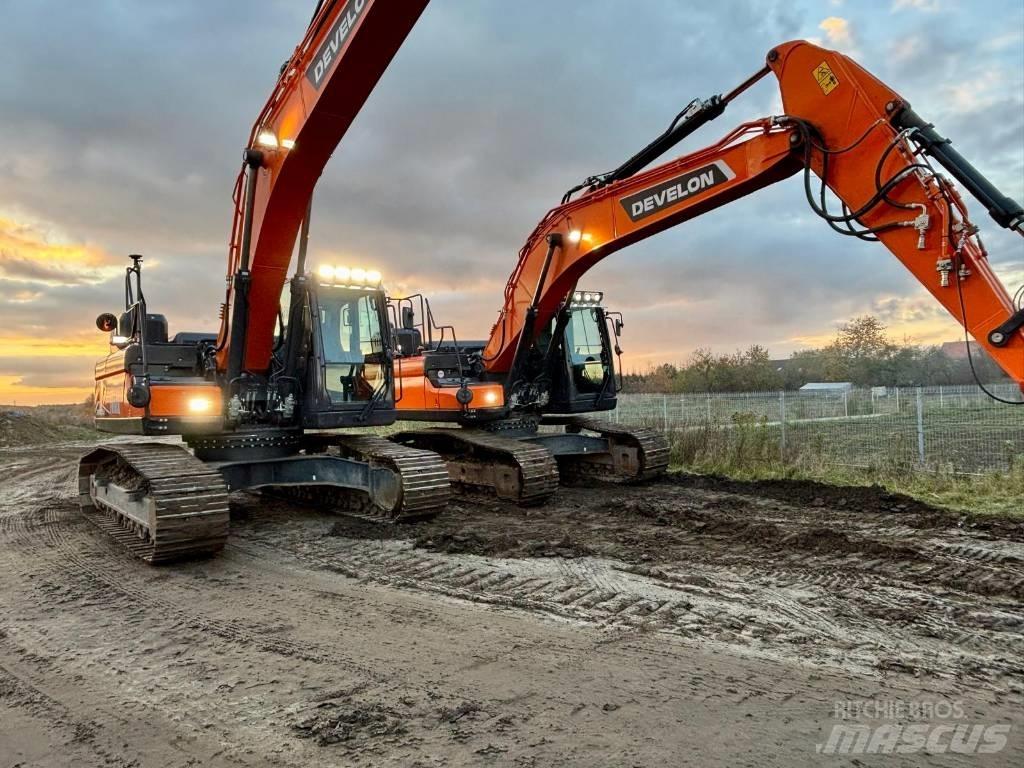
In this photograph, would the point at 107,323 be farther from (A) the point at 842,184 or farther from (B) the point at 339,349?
(A) the point at 842,184

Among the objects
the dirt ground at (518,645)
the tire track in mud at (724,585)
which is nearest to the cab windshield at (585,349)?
the tire track in mud at (724,585)

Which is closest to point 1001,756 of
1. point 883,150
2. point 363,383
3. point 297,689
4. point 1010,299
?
point 297,689

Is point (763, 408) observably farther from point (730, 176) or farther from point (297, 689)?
point (297, 689)

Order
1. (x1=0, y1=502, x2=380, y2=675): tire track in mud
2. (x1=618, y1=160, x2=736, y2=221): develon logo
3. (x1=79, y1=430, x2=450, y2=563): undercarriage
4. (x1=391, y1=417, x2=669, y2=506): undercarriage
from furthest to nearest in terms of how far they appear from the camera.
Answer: (x1=391, y1=417, x2=669, y2=506): undercarriage
(x1=618, y1=160, x2=736, y2=221): develon logo
(x1=79, y1=430, x2=450, y2=563): undercarriage
(x1=0, y1=502, x2=380, y2=675): tire track in mud

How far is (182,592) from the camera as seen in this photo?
17.4ft

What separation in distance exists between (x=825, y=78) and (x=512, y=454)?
202 inches

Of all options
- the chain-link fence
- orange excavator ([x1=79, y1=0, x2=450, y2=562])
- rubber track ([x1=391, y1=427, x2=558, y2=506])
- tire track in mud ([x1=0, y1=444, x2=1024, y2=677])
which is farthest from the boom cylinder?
rubber track ([x1=391, y1=427, x2=558, y2=506])

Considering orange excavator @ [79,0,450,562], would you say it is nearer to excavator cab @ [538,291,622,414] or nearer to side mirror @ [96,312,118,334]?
side mirror @ [96,312,118,334]

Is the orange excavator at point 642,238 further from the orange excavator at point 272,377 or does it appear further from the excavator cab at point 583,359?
the orange excavator at point 272,377

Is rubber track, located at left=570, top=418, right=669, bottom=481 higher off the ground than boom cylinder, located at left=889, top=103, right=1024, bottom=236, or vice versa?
boom cylinder, located at left=889, top=103, right=1024, bottom=236

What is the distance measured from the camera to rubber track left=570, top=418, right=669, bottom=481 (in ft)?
33.1

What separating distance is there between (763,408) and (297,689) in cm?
1206

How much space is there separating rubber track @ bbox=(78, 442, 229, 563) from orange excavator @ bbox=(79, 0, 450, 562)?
12 mm

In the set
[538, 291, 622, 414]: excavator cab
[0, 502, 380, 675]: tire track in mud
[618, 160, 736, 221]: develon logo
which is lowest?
[0, 502, 380, 675]: tire track in mud
